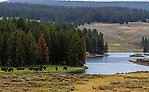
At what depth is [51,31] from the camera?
12006cm

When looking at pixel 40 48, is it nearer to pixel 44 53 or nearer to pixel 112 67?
pixel 44 53

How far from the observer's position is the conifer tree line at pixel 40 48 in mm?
97812

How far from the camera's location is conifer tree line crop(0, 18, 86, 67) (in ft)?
321

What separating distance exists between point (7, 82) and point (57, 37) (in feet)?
205

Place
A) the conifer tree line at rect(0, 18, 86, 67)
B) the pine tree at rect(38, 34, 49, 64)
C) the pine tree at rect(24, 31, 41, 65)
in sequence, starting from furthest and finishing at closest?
1. the pine tree at rect(38, 34, 49, 64)
2. the pine tree at rect(24, 31, 41, 65)
3. the conifer tree line at rect(0, 18, 86, 67)

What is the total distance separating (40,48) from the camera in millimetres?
103750

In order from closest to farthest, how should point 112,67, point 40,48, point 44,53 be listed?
point 40,48, point 44,53, point 112,67

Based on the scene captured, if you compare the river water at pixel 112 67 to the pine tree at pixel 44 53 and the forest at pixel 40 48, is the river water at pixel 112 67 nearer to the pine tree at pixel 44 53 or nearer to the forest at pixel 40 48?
the forest at pixel 40 48

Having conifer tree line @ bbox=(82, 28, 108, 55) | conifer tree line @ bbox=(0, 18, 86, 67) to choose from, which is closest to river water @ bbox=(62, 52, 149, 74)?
conifer tree line @ bbox=(0, 18, 86, 67)

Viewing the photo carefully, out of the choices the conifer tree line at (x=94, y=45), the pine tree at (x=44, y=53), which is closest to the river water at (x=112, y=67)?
the pine tree at (x=44, y=53)

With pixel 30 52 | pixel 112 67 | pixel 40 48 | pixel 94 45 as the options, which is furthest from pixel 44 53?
pixel 94 45

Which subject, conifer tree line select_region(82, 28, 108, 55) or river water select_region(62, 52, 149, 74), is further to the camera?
conifer tree line select_region(82, 28, 108, 55)

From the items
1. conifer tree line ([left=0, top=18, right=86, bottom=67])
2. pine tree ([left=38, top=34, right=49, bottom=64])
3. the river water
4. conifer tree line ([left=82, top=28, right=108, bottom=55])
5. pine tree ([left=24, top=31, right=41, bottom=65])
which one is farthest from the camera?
conifer tree line ([left=82, top=28, right=108, bottom=55])

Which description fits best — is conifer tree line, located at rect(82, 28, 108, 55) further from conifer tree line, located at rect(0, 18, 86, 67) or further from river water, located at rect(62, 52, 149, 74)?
conifer tree line, located at rect(0, 18, 86, 67)
